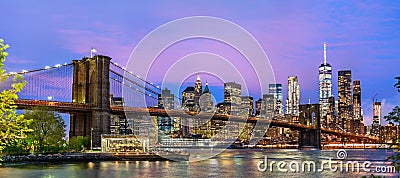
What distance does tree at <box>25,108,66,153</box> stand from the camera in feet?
204

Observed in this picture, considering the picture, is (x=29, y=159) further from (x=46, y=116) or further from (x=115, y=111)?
(x=115, y=111)

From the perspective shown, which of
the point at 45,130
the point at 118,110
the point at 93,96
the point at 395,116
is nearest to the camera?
the point at 395,116

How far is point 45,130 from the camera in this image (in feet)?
212

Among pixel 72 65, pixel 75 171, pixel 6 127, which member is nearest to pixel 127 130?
pixel 72 65

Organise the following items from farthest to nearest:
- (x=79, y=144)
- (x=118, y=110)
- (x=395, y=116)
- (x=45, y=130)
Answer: (x=118, y=110) < (x=79, y=144) < (x=45, y=130) < (x=395, y=116)

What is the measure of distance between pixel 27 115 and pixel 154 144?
3692 cm

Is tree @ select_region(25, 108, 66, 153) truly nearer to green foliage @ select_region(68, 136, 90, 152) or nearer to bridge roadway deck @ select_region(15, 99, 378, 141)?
bridge roadway deck @ select_region(15, 99, 378, 141)

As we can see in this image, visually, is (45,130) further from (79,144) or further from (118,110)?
(118,110)

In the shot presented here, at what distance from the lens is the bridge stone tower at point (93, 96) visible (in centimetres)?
7625

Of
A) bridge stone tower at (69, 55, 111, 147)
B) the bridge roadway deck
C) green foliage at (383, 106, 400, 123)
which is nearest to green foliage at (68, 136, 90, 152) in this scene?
bridge stone tower at (69, 55, 111, 147)

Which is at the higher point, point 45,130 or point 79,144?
point 45,130

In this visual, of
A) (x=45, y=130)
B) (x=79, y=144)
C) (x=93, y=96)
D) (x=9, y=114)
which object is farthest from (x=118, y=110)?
(x=9, y=114)

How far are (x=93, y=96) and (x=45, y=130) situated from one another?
15.0 meters

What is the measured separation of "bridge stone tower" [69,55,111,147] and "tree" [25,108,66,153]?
9.43 meters
